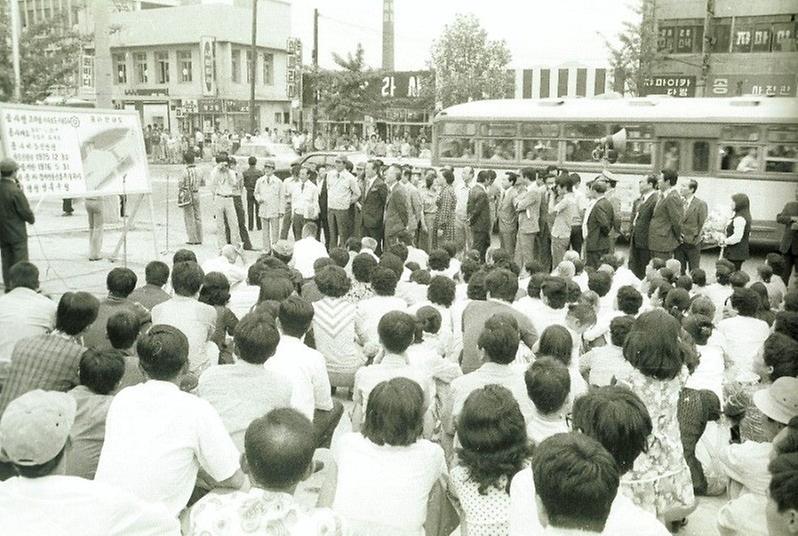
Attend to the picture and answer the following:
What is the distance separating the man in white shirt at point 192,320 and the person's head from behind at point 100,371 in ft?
4.26

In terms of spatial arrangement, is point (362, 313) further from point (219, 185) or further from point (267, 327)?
point (219, 185)

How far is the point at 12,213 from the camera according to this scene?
9305mm

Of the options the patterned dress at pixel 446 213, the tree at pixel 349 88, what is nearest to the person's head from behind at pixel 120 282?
the patterned dress at pixel 446 213

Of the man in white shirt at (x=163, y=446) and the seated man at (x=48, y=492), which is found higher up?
the seated man at (x=48, y=492)

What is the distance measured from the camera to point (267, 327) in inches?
162

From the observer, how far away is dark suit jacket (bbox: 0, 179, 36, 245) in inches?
364

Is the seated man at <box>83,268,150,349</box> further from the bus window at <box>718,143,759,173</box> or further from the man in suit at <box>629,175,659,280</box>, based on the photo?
the bus window at <box>718,143,759,173</box>

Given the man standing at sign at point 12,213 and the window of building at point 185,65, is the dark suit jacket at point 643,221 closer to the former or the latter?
the man standing at sign at point 12,213

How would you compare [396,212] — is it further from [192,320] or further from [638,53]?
[638,53]

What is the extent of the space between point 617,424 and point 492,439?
1.64ft

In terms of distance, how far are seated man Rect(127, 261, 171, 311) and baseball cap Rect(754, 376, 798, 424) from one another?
4.35 meters

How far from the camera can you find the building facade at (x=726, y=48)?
22.7m

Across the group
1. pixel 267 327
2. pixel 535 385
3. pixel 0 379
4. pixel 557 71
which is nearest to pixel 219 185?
pixel 0 379

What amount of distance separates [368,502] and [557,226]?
8.80 meters
